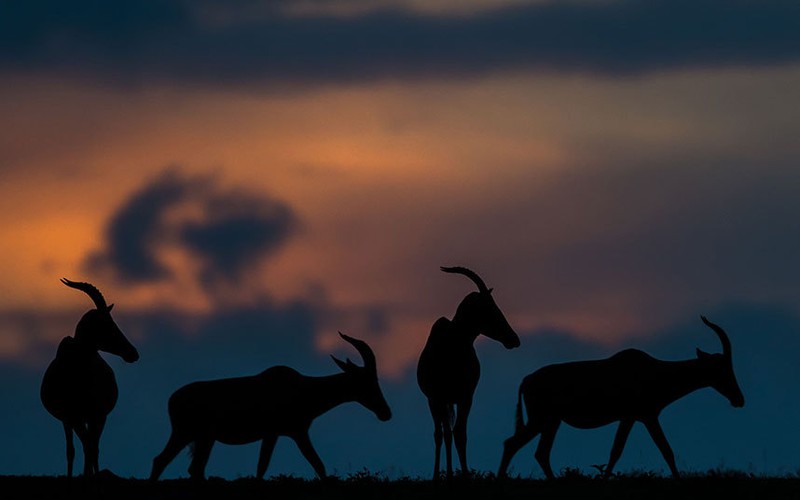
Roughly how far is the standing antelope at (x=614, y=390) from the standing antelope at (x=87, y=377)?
745cm

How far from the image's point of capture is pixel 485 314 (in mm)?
24766

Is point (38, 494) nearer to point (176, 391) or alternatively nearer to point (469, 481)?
point (176, 391)

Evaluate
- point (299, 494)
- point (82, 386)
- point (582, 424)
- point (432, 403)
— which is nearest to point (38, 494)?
point (82, 386)

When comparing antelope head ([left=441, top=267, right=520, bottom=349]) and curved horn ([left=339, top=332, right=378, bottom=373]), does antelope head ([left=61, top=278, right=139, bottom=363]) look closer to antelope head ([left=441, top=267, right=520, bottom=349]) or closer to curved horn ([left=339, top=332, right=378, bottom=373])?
curved horn ([left=339, top=332, right=378, bottom=373])

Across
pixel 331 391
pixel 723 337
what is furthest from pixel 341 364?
pixel 723 337

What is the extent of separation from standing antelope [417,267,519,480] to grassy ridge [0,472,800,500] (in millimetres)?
1331

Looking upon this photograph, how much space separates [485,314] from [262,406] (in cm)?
442

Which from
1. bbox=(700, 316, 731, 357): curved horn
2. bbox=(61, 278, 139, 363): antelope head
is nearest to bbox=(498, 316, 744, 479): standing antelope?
bbox=(700, 316, 731, 357): curved horn

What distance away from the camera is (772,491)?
21.9 metres

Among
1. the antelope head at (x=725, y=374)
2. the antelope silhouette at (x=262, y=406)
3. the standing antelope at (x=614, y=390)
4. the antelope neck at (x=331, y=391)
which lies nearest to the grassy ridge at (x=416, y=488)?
the antelope silhouette at (x=262, y=406)

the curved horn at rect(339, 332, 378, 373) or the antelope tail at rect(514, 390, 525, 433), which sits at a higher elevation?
the curved horn at rect(339, 332, 378, 373)

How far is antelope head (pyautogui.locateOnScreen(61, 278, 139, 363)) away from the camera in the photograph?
83.8 feet

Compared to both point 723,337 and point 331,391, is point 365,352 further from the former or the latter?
point 723,337

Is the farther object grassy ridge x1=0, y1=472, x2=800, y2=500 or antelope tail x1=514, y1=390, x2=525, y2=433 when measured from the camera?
antelope tail x1=514, y1=390, x2=525, y2=433
